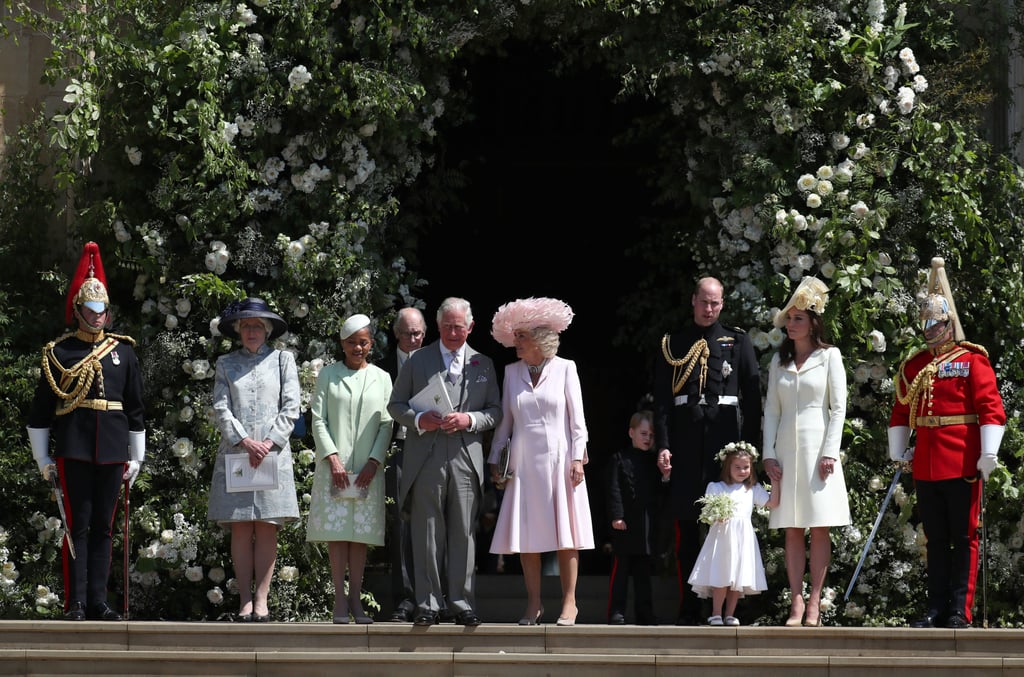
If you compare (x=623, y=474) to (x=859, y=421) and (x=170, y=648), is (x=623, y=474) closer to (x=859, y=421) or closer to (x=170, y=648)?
(x=859, y=421)

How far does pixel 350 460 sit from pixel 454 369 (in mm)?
697

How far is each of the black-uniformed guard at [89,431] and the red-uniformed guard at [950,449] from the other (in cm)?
402

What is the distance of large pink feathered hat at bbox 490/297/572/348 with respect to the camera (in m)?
8.37

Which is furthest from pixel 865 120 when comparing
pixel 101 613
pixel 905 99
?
pixel 101 613

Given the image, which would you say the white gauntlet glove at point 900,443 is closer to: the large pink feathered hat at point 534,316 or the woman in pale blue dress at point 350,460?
the large pink feathered hat at point 534,316

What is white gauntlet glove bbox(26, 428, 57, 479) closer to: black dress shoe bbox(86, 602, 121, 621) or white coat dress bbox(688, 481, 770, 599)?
black dress shoe bbox(86, 602, 121, 621)

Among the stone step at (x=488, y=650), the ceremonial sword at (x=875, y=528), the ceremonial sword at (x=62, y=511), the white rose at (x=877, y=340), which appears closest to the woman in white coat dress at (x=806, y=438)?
the ceremonial sword at (x=875, y=528)

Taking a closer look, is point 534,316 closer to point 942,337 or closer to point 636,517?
point 636,517

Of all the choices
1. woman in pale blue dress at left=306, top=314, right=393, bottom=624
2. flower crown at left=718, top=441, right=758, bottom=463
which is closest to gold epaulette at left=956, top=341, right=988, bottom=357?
flower crown at left=718, top=441, right=758, bottom=463

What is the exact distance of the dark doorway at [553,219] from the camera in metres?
12.1

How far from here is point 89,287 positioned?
28.2 feet

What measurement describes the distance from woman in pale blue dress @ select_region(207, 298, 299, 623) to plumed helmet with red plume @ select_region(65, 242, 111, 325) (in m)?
0.69

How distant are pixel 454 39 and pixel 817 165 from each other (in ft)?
7.73

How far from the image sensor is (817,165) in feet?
33.2
